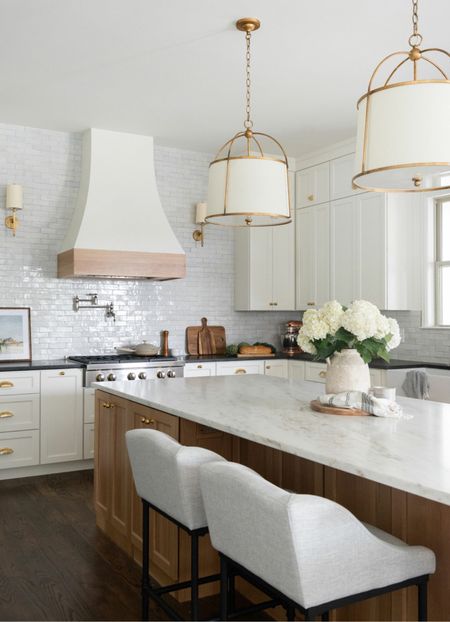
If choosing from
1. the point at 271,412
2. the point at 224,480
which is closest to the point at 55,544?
the point at 271,412

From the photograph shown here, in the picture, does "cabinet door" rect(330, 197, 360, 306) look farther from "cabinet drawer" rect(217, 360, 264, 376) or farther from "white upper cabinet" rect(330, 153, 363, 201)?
"cabinet drawer" rect(217, 360, 264, 376)

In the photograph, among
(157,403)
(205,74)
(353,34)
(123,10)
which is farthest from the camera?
(205,74)

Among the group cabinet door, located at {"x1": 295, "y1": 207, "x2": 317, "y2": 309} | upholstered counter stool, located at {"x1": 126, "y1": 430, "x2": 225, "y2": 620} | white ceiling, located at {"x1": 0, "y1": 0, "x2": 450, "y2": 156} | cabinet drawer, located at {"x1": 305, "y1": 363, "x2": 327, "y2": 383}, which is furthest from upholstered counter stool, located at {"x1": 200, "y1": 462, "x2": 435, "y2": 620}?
cabinet door, located at {"x1": 295, "y1": 207, "x2": 317, "y2": 309}

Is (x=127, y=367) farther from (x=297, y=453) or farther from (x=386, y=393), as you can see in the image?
(x=297, y=453)

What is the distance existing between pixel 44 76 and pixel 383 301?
3.45 m

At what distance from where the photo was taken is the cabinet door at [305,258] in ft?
22.3

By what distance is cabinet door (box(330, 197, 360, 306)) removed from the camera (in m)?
6.21

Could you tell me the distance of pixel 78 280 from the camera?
6.23 m

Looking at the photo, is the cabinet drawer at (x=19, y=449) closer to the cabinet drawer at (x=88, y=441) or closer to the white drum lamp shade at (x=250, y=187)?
the cabinet drawer at (x=88, y=441)

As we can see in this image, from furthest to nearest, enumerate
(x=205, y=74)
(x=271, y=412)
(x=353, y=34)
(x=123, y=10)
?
(x=205, y=74) → (x=353, y=34) → (x=123, y=10) → (x=271, y=412)

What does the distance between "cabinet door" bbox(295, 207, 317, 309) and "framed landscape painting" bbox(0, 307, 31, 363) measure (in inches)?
114

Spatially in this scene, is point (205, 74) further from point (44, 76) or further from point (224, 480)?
point (224, 480)

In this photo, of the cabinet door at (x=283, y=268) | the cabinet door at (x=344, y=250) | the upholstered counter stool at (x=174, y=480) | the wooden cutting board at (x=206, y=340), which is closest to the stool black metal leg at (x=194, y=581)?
the upholstered counter stool at (x=174, y=480)

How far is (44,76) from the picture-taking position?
4.72m
